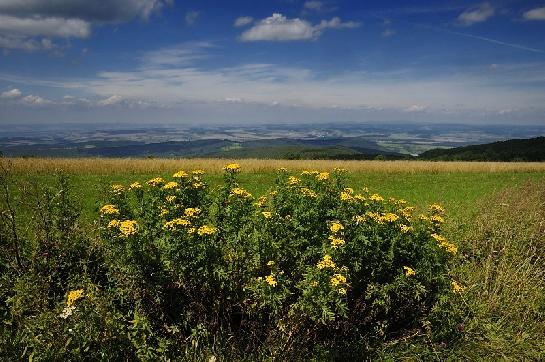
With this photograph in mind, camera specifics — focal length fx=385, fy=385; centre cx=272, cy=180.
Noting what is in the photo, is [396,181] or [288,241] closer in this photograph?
[288,241]

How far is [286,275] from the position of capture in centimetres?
456

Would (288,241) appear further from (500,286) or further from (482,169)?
(482,169)

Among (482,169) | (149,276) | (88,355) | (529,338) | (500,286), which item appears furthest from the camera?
(482,169)

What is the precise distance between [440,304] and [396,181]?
84.3ft

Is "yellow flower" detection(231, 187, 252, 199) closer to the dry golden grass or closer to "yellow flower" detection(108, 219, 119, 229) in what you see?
"yellow flower" detection(108, 219, 119, 229)

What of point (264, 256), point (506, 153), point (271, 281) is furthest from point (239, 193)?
point (506, 153)

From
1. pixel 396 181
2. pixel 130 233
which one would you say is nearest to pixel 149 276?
pixel 130 233

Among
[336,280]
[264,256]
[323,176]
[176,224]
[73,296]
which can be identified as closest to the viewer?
[73,296]

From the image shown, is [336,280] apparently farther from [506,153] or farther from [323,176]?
[506,153]

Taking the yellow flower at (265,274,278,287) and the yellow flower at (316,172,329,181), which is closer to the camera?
the yellow flower at (265,274,278,287)

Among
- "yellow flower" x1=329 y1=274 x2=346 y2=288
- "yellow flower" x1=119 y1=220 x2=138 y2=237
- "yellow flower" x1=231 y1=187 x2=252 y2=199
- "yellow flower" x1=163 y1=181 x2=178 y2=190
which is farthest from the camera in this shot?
"yellow flower" x1=163 y1=181 x2=178 y2=190

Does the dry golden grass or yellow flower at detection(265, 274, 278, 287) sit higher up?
yellow flower at detection(265, 274, 278, 287)

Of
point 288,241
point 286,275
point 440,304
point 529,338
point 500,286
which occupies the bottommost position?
point 529,338

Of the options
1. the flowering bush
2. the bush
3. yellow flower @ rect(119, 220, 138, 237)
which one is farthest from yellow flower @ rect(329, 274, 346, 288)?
yellow flower @ rect(119, 220, 138, 237)
